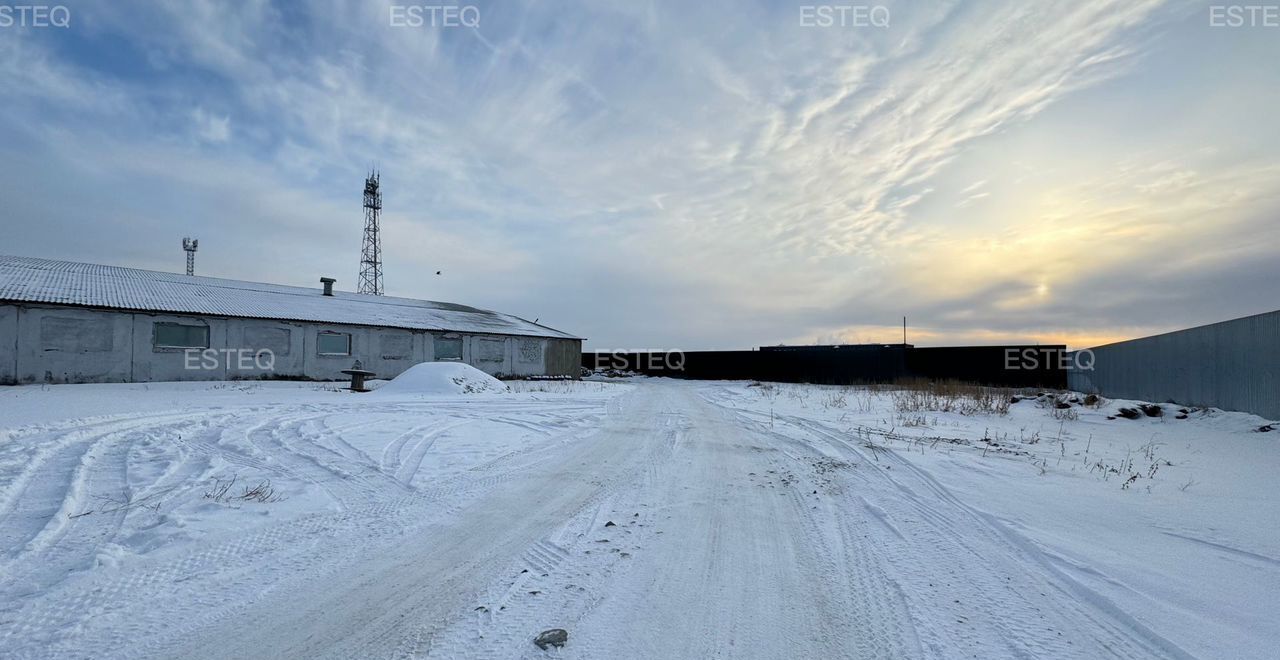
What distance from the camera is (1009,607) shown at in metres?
3.01

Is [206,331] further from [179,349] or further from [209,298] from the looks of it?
[209,298]

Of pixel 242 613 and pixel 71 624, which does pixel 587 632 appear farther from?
pixel 71 624

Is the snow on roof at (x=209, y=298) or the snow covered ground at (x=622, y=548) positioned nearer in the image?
the snow covered ground at (x=622, y=548)

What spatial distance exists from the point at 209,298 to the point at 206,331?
2.53 m

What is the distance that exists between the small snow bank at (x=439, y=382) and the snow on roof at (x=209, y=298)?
8.58 meters

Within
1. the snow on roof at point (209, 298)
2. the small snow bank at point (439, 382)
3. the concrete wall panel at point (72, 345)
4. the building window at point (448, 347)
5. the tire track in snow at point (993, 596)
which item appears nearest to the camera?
the tire track in snow at point (993, 596)

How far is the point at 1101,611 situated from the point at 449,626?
11.5 ft

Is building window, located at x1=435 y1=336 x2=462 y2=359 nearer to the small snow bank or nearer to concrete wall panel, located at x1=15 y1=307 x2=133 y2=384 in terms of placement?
the small snow bank

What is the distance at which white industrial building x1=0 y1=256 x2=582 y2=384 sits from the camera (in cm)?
1800

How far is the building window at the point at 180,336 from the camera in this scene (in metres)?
20.0

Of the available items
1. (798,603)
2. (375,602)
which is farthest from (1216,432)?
(375,602)

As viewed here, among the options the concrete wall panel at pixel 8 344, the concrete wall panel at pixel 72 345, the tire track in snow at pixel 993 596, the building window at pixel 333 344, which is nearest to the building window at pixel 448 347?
the building window at pixel 333 344

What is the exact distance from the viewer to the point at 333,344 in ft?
79.3

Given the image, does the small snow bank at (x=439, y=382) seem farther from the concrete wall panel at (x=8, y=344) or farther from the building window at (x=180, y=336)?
the concrete wall panel at (x=8, y=344)
